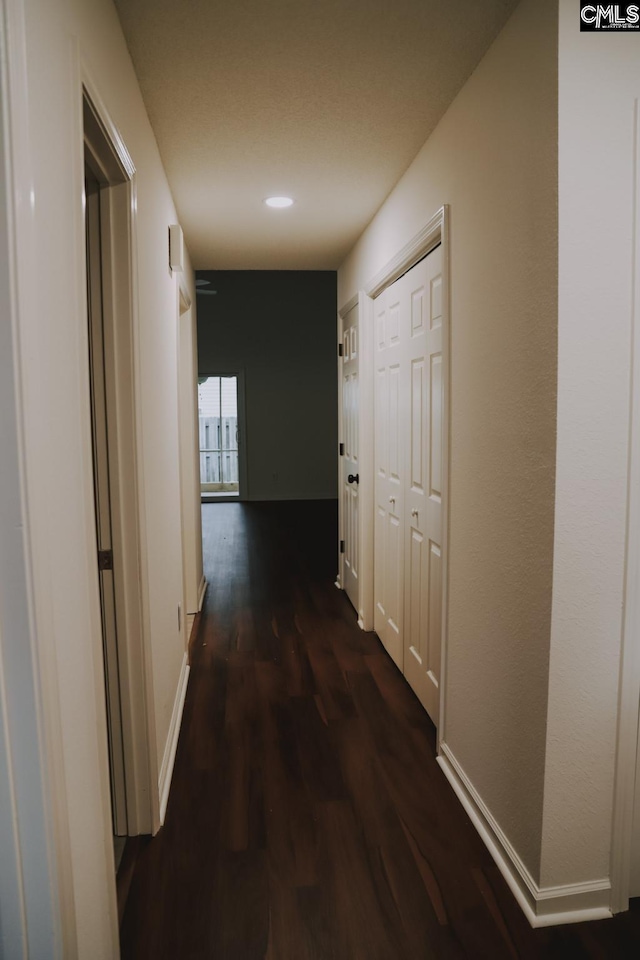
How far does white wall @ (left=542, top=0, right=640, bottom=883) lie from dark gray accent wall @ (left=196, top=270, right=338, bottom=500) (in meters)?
8.23

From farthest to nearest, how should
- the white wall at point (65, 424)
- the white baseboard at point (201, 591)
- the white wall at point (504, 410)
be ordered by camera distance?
1. the white baseboard at point (201, 591)
2. the white wall at point (504, 410)
3. the white wall at point (65, 424)

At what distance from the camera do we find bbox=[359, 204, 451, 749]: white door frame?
233 cm

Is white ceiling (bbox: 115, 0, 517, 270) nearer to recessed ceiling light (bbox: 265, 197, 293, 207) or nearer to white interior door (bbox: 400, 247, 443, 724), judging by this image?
recessed ceiling light (bbox: 265, 197, 293, 207)

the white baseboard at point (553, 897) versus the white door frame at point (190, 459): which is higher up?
the white door frame at point (190, 459)

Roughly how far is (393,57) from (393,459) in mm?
1888

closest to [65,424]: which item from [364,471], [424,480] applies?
[424,480]

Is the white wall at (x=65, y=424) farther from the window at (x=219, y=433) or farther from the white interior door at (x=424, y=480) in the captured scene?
the window at (x=219, y=433)

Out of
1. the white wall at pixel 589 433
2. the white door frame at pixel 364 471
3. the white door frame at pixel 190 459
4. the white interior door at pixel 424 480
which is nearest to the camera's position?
the white wall at pixel 589 433

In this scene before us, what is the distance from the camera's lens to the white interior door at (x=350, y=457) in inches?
170

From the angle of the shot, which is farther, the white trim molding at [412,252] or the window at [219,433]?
the window at [219,433]

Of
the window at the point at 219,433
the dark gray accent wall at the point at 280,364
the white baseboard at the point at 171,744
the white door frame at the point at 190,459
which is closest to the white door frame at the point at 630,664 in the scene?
the white baseboard at the point at 171,744

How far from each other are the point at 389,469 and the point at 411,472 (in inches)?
19.2

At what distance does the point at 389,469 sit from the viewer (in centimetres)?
353

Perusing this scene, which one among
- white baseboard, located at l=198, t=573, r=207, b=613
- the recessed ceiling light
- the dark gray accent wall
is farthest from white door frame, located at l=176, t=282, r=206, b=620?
the dark gray accent wall
